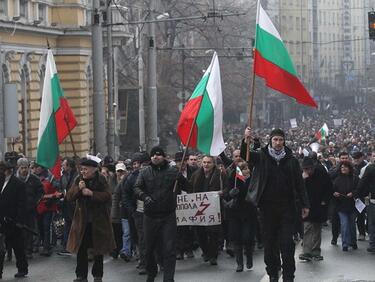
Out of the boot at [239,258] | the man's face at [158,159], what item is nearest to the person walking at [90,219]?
the man's face at [158,159]

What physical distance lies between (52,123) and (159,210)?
7.69 feet

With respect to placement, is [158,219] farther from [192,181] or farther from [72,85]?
[72,85]

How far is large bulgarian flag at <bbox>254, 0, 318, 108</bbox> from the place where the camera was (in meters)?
14.1

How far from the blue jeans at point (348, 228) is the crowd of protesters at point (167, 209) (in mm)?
23

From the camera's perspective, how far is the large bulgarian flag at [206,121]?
1602 centimetres

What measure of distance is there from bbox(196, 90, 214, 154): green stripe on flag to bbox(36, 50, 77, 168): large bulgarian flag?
5.71ft

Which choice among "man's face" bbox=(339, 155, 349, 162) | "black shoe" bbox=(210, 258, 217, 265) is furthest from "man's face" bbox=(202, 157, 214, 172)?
"man's face" bbox=(339, 155, 349, 162)

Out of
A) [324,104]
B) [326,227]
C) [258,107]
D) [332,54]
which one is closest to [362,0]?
[332,54]

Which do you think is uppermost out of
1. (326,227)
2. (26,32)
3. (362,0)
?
(362,0)

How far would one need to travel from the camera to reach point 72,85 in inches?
1522

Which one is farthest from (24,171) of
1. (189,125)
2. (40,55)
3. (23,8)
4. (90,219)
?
(40,55)

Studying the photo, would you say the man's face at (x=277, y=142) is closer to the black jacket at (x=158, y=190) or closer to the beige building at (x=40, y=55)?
the black jacket at (x=158, y=190)

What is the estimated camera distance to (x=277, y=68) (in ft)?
46.3

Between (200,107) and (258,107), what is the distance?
85481 mm
